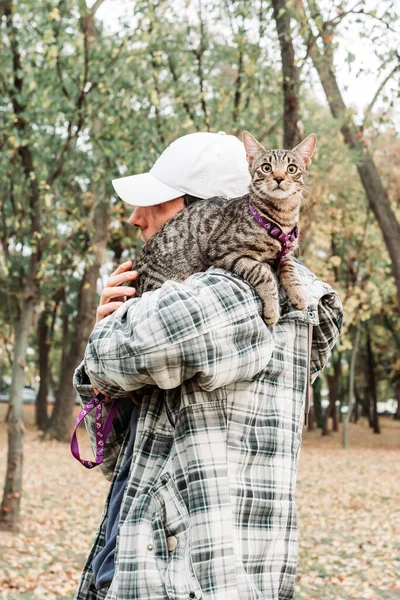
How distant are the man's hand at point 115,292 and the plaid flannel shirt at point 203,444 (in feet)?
0.64

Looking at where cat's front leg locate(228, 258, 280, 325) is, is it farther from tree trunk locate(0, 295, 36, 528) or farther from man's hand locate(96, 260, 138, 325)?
tree trunk locate(0, 295, 36, 528)

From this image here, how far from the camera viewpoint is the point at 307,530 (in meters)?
10.6

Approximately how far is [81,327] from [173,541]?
16.8 meters

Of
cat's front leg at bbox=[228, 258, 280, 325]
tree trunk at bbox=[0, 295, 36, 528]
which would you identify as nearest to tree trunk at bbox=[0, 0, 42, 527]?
tree trunk at bbox=[0, 295, 36, 528]

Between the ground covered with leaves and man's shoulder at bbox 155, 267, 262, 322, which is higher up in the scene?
man's shoulder at bbox 155, 267, 262, 322

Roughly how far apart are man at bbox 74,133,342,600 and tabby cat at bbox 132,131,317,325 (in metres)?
0.22

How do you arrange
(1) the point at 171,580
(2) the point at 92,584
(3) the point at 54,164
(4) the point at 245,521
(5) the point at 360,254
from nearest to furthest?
(1) the point at 171,580 → (4) the point at 245,521 → (2) the point at 92,584 → (3) the point at 54,164 → (5) the point at 360,254

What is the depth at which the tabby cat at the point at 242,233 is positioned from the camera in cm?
235

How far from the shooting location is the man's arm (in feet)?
6.05

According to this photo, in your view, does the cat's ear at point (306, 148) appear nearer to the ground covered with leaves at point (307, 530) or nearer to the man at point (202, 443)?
the man at point (202, 443)

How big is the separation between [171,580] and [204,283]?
2.56 ft

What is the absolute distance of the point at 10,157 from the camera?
31.7 ft

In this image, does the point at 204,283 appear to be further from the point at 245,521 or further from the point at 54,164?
the point at 54,164

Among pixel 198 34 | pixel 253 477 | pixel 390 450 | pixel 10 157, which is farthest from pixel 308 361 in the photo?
pixel 390 450
